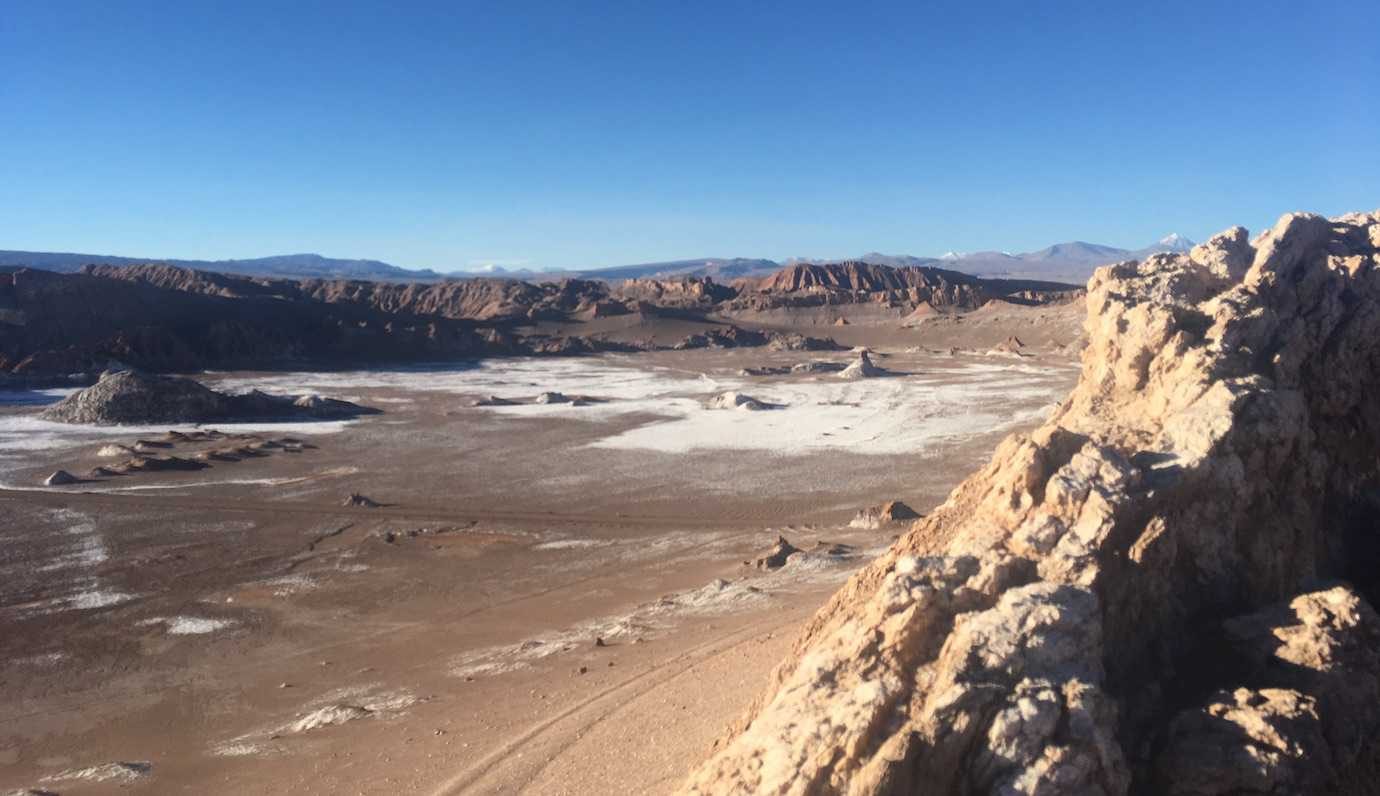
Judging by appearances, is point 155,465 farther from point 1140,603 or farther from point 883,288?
point 883,288

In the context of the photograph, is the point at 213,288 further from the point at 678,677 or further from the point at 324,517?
the point at 678,677

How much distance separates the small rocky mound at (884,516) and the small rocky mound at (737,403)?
19892mm

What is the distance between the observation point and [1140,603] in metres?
5.64

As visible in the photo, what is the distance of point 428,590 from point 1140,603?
13.0m

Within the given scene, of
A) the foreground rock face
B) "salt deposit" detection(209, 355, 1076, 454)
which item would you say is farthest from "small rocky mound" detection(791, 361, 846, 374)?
the foreground rock face

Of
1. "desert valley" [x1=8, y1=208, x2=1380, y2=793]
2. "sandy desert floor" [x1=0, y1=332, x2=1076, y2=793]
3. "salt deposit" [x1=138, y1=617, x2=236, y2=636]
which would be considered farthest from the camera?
"salt deposit" [x1=138, y1=617, x2=236, y2=636]

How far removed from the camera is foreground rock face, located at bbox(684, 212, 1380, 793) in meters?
4.52

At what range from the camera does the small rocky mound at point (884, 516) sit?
60.5 feet

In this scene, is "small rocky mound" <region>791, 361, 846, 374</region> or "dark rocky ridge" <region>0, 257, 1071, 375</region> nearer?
"small rocky mound" <region>791, 361, 846, 374</region>

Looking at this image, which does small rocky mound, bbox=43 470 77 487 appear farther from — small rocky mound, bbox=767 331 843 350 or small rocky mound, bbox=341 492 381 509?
small rocky mound, bbox=767 331 843 350

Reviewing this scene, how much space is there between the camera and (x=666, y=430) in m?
34.4

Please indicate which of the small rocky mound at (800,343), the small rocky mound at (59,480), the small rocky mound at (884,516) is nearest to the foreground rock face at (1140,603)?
the small rocky mound at (884,516)

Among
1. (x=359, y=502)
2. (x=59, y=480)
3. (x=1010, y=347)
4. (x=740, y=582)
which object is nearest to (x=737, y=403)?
(x=359, y=502)

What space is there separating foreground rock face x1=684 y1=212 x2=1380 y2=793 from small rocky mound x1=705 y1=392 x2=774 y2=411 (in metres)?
31.2
